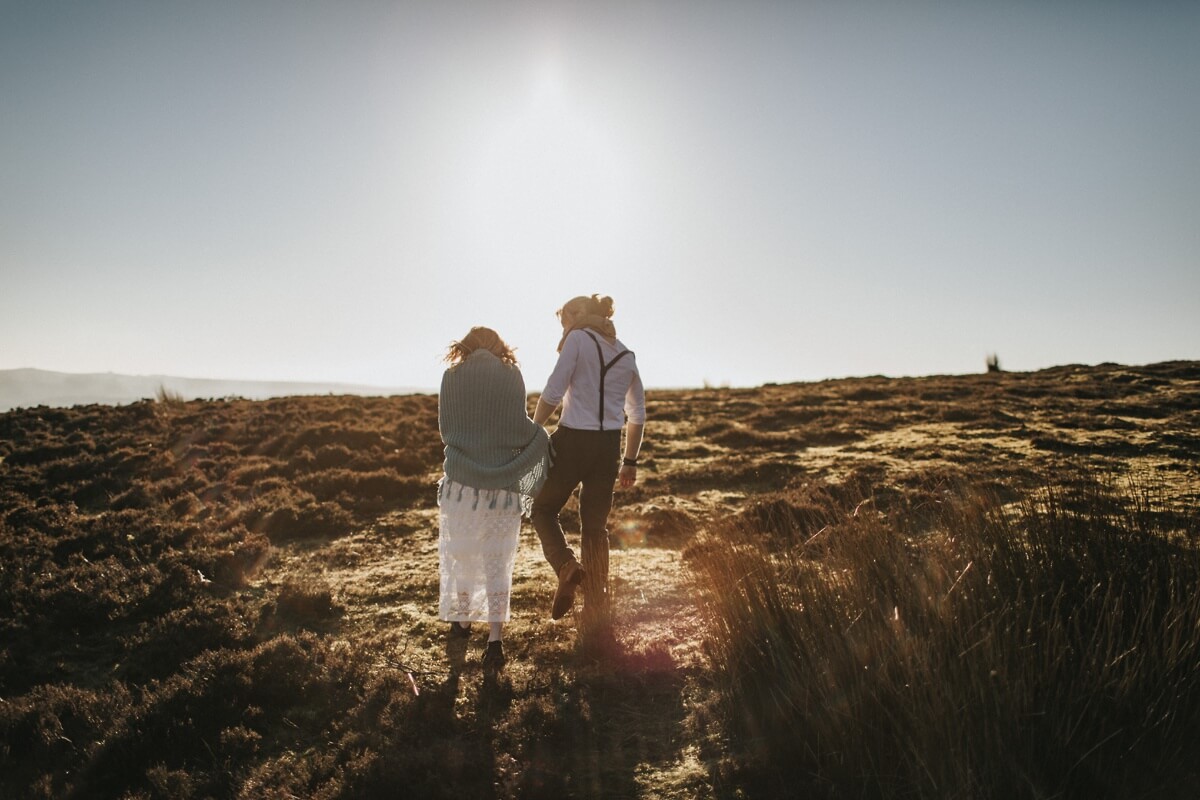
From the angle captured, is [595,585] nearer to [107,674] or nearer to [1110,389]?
[107,674]

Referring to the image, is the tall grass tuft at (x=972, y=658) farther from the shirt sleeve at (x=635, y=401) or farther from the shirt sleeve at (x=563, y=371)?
the shirt sleeve at (x=563, y=371)

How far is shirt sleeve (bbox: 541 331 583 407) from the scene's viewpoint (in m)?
4.79

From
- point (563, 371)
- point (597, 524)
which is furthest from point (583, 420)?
point (597, 524)

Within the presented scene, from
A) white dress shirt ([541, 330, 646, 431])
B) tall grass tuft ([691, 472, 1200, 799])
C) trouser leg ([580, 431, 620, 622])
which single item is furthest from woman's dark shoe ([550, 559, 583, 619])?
white dress shirt ([541, 330, 646, 431])

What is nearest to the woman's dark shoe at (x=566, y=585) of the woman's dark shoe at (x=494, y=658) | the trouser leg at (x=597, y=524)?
the trouser leg at (x=597, y=524)

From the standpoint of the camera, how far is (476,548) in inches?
186

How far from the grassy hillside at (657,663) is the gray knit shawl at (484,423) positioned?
141cm

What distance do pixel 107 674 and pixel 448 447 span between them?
3160 millimetres

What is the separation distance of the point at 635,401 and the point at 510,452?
110 centimetres

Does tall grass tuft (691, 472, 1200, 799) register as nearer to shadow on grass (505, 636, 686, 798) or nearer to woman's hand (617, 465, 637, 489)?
shadow on grass (505, 636, 686, 798)

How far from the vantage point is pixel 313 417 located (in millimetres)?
18234

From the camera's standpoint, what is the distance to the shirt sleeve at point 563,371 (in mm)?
4789

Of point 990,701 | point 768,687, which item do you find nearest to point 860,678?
point 990,701

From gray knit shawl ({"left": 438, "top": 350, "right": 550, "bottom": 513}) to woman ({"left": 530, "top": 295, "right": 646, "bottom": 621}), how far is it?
243 millimetres
